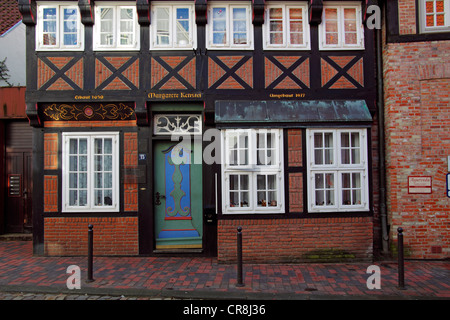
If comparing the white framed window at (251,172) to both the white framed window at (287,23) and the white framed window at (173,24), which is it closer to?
the white framed window at (287,23)

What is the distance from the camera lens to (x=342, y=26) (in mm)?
7469

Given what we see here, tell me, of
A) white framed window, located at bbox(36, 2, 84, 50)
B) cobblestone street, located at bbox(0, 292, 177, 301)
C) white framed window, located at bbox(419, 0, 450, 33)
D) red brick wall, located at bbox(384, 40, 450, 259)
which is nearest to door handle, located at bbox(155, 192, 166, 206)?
cobblestone street, located at bbox(0, 292, 177, 301)

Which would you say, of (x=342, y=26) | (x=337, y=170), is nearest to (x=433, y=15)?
(x=342, y=26)

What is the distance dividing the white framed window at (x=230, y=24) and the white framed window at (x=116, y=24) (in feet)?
5.86

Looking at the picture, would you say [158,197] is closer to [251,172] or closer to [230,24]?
[251,172]

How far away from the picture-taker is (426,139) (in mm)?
7113

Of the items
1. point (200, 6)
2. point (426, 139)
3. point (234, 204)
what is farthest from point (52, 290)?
point (426, 139)

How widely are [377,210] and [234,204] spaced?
3.43 m

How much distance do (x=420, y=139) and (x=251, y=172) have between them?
3.87 meters

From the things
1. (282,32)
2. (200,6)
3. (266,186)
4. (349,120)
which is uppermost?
(200,6)

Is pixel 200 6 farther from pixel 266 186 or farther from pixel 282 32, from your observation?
pixel 266 186

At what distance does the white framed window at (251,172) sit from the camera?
23.1 feet

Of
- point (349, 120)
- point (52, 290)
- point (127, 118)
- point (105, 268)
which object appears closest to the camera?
point (52, 290)

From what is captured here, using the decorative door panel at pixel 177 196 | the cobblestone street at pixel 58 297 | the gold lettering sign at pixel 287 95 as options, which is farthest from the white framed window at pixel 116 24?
the cobblestone street at pixel 58 297
